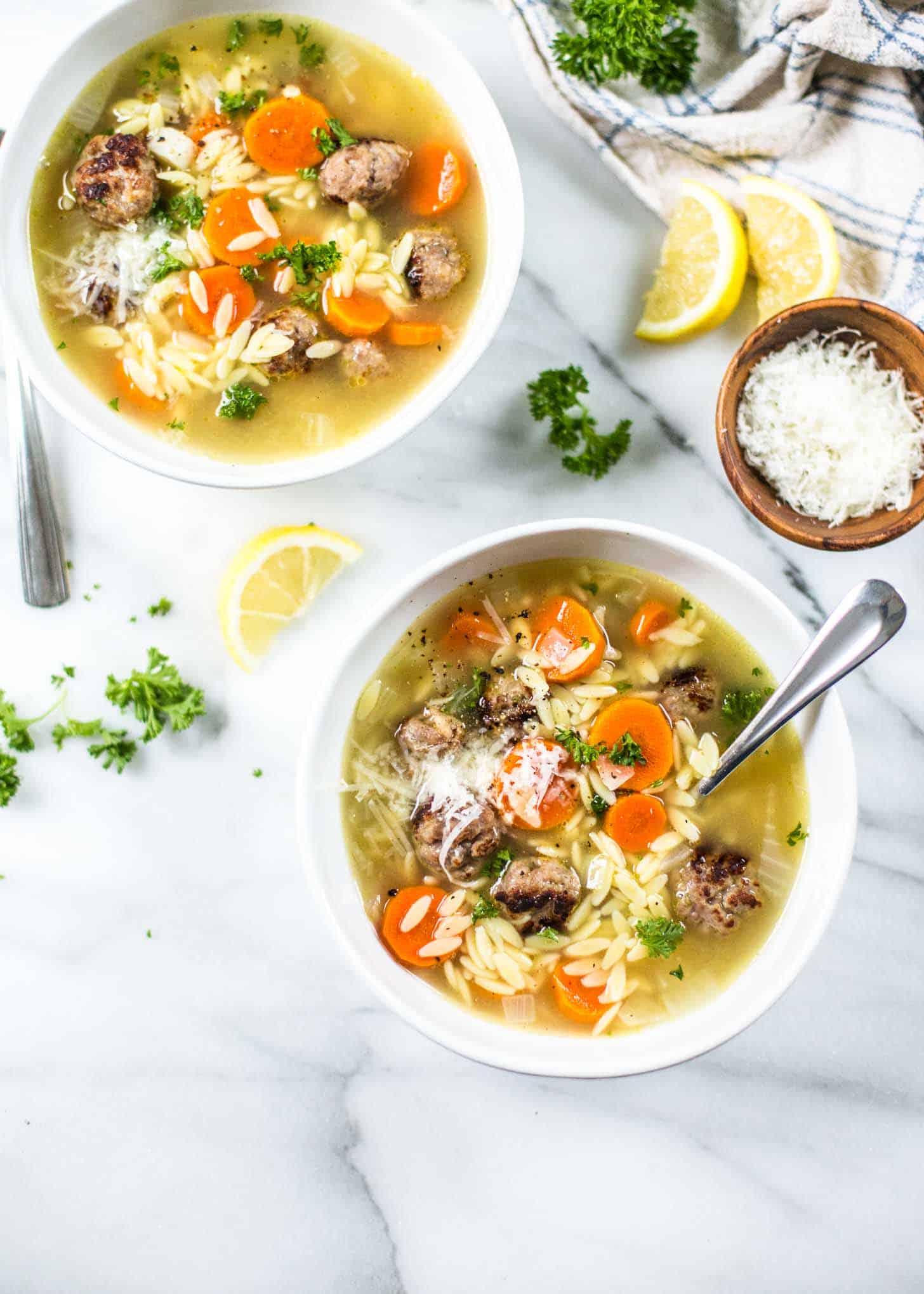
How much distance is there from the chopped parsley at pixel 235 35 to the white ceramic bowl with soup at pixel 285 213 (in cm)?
3

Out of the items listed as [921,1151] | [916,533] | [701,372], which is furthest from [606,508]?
[921,1151]

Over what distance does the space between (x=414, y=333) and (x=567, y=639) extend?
831 millimetres

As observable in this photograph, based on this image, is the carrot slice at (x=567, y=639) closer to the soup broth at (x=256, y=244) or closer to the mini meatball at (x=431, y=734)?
the mini meatball at (x=431, y=734)

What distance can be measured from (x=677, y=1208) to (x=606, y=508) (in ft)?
6.36

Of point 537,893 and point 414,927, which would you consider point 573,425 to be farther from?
point 414,927

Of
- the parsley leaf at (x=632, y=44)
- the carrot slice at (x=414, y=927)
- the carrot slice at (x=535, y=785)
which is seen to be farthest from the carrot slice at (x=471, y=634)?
the parsley leaf at (x=632, y=44)

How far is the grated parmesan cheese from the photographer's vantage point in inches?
98.5

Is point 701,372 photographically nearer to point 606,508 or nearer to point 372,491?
point 606,508

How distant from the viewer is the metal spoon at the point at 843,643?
2238 mm

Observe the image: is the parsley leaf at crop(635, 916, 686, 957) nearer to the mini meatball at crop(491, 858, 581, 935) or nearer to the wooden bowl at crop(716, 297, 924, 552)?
the mini meatball at crop(491, 858, 581, 935)

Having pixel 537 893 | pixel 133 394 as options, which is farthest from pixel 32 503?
pixel 537 893

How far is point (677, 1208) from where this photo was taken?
9.35 feet

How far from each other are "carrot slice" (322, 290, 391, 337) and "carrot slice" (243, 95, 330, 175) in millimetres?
325

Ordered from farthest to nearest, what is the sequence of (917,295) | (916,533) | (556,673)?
(916,533), (917,295), (556,673)
